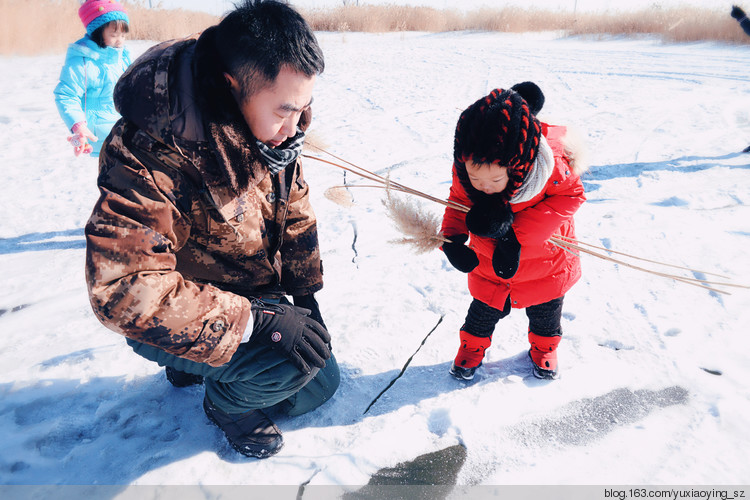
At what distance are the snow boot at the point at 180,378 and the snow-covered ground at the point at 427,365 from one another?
5 cm

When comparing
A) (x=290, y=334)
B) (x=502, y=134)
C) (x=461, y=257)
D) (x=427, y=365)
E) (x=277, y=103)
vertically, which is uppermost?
(x=277, y=103)

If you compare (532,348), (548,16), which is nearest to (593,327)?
(532,348)

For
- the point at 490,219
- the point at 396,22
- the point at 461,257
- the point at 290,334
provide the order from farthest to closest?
1. the point at 396,22
2. the point at 461,257
3. the point at 490,219
4. the point at 290,334

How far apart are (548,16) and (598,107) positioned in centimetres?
1534

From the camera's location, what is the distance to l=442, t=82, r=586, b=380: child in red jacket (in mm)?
1444

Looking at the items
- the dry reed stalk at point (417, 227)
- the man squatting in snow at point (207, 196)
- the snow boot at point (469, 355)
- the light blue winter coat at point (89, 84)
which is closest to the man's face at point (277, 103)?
the man squatting in snow at point (207, 196)

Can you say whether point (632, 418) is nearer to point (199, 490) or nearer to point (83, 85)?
point (199, 490)

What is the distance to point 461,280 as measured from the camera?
2625mm

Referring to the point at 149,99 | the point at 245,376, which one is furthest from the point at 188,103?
the point at 245,376

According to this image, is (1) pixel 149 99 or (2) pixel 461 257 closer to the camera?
(1) pixel 149 99

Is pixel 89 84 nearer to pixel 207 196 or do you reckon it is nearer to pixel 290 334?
pixel 207 196

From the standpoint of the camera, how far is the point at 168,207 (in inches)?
49.2

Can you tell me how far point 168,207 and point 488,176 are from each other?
100 cm

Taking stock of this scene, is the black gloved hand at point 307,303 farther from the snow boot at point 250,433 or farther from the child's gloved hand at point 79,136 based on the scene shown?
the child's gloved hand at point 79,136
